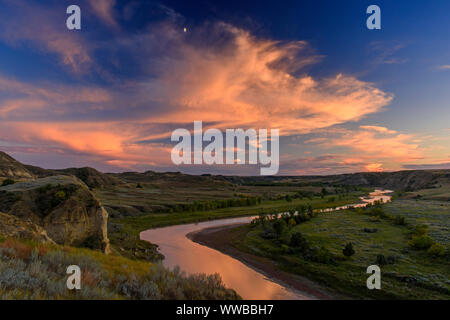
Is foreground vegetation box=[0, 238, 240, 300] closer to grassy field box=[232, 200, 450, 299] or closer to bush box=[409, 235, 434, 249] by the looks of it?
grassy field box=[232, 200, 450, 299]

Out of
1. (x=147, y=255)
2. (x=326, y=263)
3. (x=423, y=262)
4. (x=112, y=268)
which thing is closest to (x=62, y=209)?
(x=147, y=255)

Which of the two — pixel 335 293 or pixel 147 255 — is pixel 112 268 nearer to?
pixel 335 293

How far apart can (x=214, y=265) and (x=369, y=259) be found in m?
14.5

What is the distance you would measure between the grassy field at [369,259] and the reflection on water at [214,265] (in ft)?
11.7

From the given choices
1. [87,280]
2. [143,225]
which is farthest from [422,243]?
[143,225]

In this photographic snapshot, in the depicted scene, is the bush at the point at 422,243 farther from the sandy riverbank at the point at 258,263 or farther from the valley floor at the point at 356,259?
the sandy riverbank at the point at 258,263

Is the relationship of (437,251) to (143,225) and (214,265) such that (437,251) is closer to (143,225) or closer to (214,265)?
(214,265)

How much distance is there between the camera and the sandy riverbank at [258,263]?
1875cm

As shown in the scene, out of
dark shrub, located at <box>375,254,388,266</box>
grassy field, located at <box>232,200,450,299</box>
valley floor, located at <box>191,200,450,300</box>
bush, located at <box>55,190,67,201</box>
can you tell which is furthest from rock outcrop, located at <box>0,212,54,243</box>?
dark shrub, located at <box>375,254,388,266</box>

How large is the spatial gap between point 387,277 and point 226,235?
75.1 feet

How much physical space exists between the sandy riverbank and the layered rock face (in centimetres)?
1432

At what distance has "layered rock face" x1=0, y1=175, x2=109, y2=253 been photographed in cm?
1816

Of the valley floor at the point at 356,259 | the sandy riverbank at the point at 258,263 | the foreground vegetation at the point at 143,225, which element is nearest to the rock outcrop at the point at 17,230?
the foreground vegetation at the point at 143,225

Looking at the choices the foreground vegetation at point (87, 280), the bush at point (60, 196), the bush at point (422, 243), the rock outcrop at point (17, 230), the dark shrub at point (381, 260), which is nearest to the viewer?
the foreground vegetation at point (87, 280)
